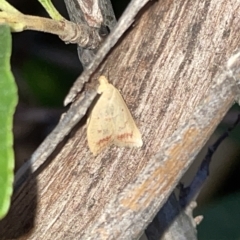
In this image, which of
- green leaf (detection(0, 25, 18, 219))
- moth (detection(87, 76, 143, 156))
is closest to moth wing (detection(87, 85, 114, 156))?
moth (detection(87, 76, 143, 156))

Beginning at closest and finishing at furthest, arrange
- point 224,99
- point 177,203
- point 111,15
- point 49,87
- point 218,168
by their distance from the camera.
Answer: point 224,99, point 111,15, point 177,203, point 49,87, point 218,168

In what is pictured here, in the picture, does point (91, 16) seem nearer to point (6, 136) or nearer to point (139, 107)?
point (139, 107)

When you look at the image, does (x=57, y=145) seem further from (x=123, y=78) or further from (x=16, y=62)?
(x=16, y=62)

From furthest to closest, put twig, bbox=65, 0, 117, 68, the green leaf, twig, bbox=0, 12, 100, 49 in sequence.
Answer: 1. twig, bbox=65, 0, 117, 68
2. twig, bbox=0, 12, 100, 49
3. the green leaf

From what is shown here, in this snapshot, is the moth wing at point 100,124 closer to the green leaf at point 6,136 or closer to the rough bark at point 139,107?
the rough bark at point 139,107

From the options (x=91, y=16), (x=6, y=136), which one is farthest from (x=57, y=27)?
(x=6, y=136)

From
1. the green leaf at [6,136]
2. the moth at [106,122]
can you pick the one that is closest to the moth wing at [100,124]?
the moth at [106,122]

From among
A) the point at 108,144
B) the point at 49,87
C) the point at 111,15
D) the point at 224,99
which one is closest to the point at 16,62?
the point at 49,87

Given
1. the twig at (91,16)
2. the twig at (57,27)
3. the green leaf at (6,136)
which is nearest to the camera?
the green leaf at (6,136)

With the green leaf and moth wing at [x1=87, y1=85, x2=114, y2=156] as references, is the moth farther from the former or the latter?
the green leaf
